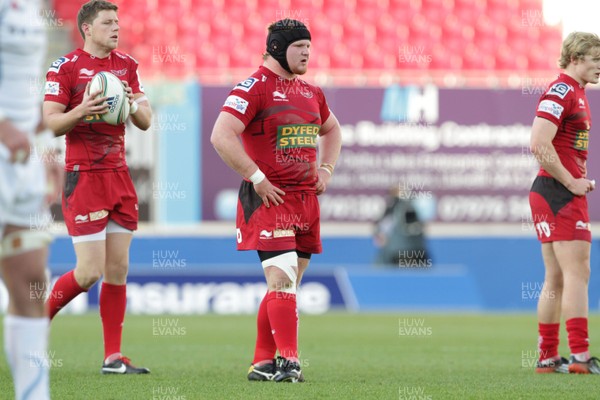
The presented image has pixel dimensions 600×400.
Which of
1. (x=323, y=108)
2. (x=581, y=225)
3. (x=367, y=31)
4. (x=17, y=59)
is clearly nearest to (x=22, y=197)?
(x=17, y=59)

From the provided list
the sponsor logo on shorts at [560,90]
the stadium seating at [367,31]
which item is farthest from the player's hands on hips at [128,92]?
the stadium seating at [367,31]

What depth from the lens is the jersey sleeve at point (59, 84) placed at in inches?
273

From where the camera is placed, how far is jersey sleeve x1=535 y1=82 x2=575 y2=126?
289 inches

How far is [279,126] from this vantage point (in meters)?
6.74

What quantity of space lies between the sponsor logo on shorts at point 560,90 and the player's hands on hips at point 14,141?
173 inches

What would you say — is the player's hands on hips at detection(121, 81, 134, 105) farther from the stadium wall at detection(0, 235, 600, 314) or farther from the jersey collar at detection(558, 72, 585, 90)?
the stadium wall at detection(0, 235, 600, 314)

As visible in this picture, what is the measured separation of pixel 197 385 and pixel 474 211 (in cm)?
1161

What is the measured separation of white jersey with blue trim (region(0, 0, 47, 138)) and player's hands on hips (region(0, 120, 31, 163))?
0.06 meters

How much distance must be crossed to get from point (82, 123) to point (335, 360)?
2965 millimetres

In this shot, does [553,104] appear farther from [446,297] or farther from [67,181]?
[446,297]

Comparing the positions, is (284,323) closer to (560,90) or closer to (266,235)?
(266,235)

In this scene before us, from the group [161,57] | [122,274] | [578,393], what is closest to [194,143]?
[161,57]

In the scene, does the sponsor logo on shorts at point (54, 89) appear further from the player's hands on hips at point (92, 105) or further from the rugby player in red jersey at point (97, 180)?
the player's hands on hips at point (92, 105)

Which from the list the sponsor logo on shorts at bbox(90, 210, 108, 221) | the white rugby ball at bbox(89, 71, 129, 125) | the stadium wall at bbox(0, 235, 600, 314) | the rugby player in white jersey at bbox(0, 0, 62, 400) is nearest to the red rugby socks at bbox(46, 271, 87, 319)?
the sponsor logo on shorts at bbox(90, 210, 108, 221)
